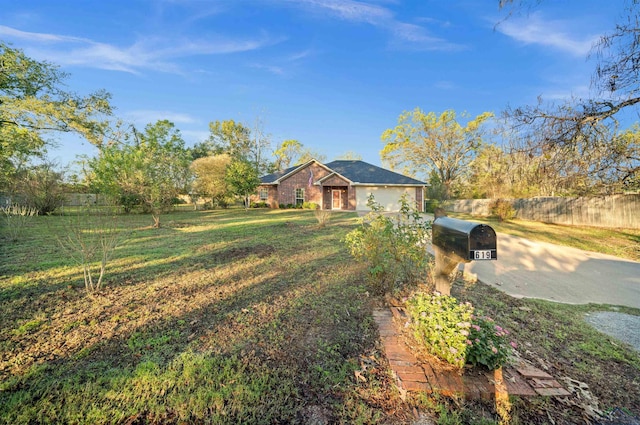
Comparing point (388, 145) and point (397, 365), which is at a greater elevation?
point (388, 145)

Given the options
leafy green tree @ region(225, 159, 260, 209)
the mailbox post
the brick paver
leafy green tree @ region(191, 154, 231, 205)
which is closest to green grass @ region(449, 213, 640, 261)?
the brick paver

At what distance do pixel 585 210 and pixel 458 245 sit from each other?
17.2m

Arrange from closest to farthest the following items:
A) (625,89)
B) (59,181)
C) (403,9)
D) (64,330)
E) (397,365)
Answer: (397,365)
(64,330)
(625,89)
(403,9)
(59,181)

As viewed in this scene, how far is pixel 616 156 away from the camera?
7.03 metres

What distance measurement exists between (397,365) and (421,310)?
516 millimetres

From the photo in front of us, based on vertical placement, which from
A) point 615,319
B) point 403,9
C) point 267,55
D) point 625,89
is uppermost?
point 267,55

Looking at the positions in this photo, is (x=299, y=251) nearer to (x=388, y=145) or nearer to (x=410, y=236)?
(x=410, y=236)

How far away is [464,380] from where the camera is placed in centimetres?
189

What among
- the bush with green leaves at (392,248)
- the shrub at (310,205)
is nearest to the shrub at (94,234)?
the bush with green leaves at (392,248)

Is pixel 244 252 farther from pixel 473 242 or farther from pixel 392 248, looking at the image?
pixel 473 242

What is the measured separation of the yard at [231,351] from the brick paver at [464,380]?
8 centimetres

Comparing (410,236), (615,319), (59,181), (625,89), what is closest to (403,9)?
(625,89)

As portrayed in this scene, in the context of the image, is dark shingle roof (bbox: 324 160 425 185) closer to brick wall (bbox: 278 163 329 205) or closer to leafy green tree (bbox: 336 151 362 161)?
brick wall (bbox: 278 163 329 205)

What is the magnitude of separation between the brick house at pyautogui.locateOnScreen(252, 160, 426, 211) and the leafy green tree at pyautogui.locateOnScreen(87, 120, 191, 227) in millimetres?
8032
